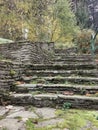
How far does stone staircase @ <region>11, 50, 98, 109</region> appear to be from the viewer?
4805 mm

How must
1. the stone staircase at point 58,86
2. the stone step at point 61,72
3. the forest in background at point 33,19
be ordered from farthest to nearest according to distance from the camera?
the forest in background at point 33,19 < the stone step at point 61,72 < the stone staircase at point 58,86

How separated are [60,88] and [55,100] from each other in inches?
21.2

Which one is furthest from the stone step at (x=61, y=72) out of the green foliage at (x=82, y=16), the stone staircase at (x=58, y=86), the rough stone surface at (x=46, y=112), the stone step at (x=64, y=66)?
the green foliage at (x=82, y=16)

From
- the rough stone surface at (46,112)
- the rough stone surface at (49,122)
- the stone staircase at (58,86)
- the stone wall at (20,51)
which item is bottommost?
the rough stone surface at (46,112)

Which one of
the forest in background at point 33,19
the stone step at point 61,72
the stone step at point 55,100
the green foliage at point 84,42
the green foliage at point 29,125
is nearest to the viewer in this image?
the green foliage at point 29,125

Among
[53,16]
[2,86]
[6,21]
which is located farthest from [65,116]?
[53,16]

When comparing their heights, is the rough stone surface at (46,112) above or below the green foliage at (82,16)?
below

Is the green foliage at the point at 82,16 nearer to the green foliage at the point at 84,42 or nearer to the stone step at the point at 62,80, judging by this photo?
the green foliage at the point at 84,42

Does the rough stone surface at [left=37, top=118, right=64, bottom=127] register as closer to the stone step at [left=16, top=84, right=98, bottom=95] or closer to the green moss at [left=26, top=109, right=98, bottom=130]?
the green moss at [left=26, top=109, right=98, bottom=130]

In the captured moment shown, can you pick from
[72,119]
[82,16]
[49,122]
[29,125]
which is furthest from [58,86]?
[82,16]

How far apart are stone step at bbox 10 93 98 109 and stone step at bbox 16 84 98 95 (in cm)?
27

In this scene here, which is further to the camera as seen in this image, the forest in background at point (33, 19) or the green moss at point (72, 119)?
the forest in background at point (33, 19)

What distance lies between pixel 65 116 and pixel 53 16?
13360 millimetres

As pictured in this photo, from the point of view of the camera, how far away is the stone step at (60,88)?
5.18 m
